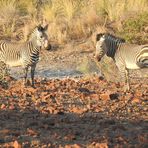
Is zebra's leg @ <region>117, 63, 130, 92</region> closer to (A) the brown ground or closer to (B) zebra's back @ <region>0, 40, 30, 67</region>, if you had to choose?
(A) the brown ground

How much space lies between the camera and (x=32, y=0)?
28.4 metres

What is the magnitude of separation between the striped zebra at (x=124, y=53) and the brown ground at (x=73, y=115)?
1.61ft

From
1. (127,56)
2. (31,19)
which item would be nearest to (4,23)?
(31,19)

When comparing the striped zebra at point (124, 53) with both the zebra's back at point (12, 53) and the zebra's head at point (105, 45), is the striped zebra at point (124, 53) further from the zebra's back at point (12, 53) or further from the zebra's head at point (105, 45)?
the zebra's back at point (12, 53)

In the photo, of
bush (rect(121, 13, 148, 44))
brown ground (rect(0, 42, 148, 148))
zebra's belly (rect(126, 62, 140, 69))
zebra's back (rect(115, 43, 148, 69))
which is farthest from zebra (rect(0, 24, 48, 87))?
bush (rect(121, 13, 148, 44))

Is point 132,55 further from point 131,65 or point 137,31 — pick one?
point 137,31

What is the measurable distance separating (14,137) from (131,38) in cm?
1192

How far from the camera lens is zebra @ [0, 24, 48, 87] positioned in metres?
14.5

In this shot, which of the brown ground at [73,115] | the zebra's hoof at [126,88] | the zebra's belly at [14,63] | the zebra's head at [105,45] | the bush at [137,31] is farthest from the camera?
the bush at [137,31]

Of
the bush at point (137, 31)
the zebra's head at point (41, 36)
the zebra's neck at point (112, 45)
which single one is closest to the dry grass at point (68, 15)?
the bush at point (137, 31)

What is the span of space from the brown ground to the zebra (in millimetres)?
530

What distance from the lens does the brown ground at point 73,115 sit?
8.16 metres

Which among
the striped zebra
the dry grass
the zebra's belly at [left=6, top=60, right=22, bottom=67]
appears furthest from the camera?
the dry grass

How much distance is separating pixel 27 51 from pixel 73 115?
495 centimetres
